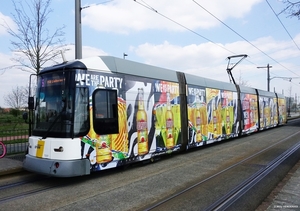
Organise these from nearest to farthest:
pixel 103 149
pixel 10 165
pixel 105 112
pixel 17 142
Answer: pixel 103 149 < pixel 105 112 < pixel 10 165 < pixel 17 142

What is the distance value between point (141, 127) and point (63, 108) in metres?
2.73

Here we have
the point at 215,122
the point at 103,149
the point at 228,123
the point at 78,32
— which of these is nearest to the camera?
the point at 103,149

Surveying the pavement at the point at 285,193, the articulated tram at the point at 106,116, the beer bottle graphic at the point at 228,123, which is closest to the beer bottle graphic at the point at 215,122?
the beer bottle graphic at the point at 228,123

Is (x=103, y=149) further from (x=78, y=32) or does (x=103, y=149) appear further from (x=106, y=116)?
(x=78, y=32)

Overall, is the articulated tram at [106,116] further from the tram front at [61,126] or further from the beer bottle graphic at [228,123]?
the beer bottle graphic at [228,123]

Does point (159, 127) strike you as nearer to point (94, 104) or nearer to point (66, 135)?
point (94, 104)

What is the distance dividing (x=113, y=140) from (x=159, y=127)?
2.37 meters

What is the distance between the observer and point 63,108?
6.64 meters

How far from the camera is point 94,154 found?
A: 22.5 feet

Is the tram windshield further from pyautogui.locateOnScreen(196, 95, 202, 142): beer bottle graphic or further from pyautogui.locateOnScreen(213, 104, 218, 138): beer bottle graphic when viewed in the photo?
pyautogui.locateOnScreen(213, 104, 218, 138): beer bottle graphic

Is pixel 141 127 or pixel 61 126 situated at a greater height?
pixel 61 126

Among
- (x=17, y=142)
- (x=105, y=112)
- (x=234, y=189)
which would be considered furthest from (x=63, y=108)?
(x=17, y=142)

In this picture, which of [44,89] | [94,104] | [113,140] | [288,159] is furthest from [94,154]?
[288,159]

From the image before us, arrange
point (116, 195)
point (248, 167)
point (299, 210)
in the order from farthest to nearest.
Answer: point (248, 167) < point (116, 195) < point (299, 210)
